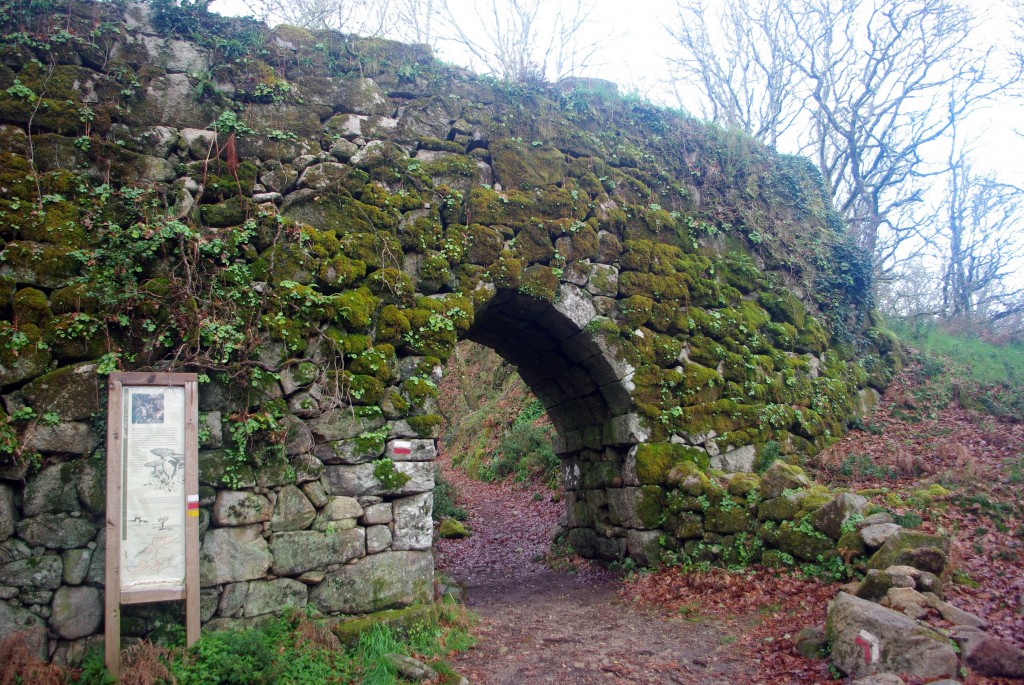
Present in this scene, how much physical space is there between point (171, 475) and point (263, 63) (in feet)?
13.7

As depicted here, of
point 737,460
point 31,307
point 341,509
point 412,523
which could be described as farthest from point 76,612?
point 737,460

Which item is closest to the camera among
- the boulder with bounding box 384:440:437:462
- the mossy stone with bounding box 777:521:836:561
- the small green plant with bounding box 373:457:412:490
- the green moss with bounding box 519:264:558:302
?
the small green plant with bounding box 373:457:412:490

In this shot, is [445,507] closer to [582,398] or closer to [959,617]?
[582,398]

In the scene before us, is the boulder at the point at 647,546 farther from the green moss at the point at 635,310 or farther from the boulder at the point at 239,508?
the boulder at the point at 239,508

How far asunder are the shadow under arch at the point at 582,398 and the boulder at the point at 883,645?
291 centimetres

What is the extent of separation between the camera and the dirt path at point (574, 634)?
15.5ft

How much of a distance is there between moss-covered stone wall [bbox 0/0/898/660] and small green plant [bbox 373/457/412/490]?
0.02m

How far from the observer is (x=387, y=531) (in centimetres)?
548

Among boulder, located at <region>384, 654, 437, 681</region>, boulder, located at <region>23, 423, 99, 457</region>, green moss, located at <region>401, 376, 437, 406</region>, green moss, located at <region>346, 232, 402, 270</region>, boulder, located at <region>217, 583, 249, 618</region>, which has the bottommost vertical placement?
boulder, located at <region>384, 654, 437, 681</region>

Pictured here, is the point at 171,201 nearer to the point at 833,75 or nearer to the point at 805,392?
the point at 805,392

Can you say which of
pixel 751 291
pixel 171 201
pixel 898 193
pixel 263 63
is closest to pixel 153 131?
pixel 171 201

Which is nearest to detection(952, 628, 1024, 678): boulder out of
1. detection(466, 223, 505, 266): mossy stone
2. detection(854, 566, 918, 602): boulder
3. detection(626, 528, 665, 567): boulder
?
detection(854, 566, 918, 602): boulder

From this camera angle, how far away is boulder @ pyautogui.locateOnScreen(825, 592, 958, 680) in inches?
151

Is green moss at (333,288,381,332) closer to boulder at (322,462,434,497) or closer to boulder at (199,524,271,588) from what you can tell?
boulder at (322,462,434,497)
